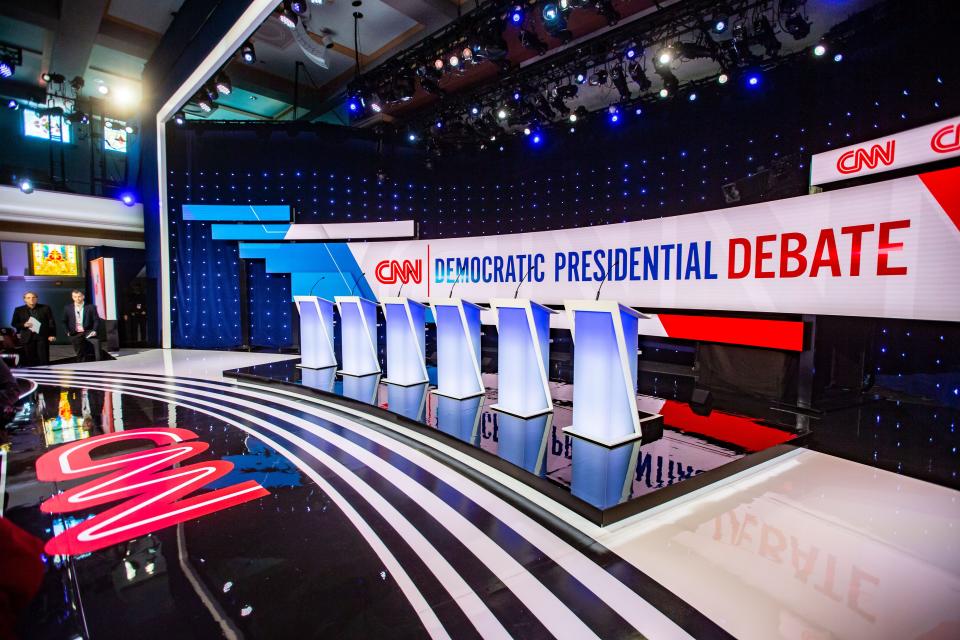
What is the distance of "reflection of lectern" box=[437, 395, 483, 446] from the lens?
10.7ft

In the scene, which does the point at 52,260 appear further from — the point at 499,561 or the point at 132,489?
the point at 499,561

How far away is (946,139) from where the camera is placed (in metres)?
3.32

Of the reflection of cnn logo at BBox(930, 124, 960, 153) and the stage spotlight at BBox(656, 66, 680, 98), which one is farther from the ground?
the stage spotlight at BBox(656, 66, 680, 98)

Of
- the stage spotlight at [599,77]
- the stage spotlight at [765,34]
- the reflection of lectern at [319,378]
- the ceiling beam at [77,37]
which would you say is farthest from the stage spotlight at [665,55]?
the ceiling beam at [77,37]

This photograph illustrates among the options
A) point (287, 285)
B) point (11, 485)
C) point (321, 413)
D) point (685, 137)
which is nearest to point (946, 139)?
point (685, 137)

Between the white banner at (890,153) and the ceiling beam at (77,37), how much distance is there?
905cm

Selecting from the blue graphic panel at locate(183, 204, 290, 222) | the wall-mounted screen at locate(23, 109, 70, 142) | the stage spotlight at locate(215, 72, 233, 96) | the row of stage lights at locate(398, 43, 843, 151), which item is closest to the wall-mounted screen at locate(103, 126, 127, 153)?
the wall-mounted screen at locate(23, 109, 70, 142)

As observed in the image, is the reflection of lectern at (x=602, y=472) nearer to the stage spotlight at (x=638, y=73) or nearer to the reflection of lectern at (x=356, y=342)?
the reflection of lectern at (x=356, y=342)

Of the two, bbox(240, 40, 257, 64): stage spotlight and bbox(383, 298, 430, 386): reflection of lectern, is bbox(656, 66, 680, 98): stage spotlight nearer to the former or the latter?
bbox(383, 298, 430, 386): reflection of lectern

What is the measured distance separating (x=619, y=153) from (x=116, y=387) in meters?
7.95

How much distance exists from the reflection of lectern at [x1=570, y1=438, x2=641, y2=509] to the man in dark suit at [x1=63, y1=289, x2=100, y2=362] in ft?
28.5

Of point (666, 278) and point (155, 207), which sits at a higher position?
point (155, 207)

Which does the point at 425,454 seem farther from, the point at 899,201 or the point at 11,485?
the point at 899,201

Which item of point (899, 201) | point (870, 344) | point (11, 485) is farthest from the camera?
point (870, 344)
